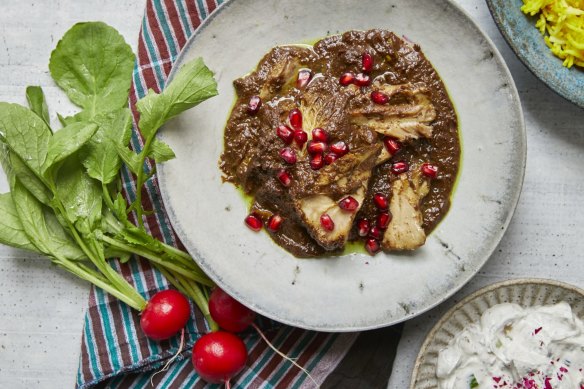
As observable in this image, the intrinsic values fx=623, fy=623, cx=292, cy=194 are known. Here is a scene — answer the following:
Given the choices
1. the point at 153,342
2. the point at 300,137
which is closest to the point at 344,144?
the point at 300,137

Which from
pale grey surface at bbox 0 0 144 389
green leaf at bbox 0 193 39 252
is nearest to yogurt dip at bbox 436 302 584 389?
pale grey surface at bbox 0 0 144 389

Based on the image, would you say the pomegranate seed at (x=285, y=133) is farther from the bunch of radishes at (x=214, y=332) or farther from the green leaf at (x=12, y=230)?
the green leaf at (x=12, y=230)

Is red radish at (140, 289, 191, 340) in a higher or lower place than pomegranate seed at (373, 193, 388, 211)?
lower

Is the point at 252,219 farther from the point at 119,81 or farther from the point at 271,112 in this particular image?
the point at 119,81

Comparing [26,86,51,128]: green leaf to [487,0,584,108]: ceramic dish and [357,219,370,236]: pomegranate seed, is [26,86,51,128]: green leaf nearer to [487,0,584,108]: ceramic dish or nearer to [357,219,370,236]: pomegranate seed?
[357,219,370,236]: pomegranate seed

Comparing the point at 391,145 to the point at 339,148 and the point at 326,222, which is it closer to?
the point at 339,148
